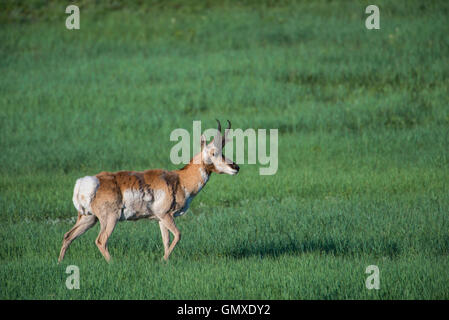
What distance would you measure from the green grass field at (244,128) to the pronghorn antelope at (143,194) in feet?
1.79

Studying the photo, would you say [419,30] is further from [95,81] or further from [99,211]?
[99,211]

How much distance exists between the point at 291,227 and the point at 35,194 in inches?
232

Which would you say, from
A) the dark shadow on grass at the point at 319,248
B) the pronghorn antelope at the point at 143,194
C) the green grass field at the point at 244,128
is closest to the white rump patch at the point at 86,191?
the pronghorn antelope at the point at 143,194

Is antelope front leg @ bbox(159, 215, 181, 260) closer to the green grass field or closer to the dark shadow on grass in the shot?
the green grass field

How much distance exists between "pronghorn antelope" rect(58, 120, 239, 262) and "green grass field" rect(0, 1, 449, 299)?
1.79ft

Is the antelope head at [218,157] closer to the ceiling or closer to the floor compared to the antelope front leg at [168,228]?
closer to the ceiling

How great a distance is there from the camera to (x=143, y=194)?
959cm

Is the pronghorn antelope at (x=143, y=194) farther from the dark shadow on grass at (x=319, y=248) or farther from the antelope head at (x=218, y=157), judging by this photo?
the dark shadow on grass at (x=319, y=248)

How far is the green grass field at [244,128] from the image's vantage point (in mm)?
9500

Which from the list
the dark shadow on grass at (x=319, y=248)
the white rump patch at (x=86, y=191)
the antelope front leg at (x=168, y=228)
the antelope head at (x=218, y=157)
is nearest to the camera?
the white rump patch at (x=86, y=191)

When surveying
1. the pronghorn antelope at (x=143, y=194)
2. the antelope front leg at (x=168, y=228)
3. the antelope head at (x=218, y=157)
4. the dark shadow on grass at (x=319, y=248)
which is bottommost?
the dark shadow on grass at (x=319, y=248)

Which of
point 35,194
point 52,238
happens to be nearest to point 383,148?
point 35,194

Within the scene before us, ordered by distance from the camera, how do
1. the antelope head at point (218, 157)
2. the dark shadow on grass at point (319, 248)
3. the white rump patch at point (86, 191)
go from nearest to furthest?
the white rump patch at point (86, 191)
the antelope head at point (218, 157)
the dark shadow on grass at point (319, 248)

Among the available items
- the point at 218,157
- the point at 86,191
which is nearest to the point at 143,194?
the point at 86,191
